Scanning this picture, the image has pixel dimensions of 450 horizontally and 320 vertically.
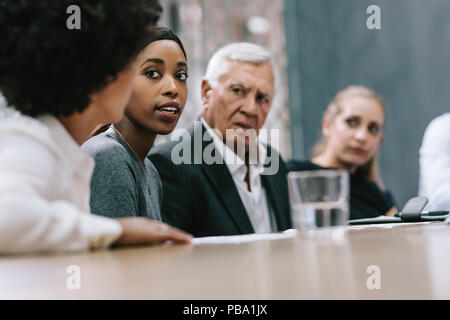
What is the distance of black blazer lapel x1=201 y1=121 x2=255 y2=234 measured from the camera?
1.56 m

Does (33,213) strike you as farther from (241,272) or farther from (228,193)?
(228,193)

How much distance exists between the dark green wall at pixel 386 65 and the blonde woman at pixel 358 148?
850mm

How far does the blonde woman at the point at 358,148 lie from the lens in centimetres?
261

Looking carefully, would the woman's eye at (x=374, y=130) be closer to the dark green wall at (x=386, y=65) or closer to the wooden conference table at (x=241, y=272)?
the dark green wall at (x=386, y=65)

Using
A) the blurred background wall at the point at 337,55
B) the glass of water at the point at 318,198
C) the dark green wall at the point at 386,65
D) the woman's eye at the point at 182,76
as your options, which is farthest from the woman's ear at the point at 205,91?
the dark green wall at the point at 386,65

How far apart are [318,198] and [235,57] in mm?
1120

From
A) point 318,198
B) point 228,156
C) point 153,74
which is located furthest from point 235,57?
point 318,198

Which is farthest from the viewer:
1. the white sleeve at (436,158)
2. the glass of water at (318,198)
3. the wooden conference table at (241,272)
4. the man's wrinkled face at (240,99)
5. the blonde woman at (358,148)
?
the blonde woman at (358,148)

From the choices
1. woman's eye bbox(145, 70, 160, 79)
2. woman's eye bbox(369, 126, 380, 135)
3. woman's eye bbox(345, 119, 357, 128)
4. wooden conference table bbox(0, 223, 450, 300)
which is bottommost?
wooden conference table bbox(0, 223, 450, 300)

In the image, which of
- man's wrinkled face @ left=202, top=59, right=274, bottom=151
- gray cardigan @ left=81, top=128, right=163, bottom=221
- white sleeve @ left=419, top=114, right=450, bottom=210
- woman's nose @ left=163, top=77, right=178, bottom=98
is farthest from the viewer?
white sleeve @ left=419, top=114, right=450, bottom=210

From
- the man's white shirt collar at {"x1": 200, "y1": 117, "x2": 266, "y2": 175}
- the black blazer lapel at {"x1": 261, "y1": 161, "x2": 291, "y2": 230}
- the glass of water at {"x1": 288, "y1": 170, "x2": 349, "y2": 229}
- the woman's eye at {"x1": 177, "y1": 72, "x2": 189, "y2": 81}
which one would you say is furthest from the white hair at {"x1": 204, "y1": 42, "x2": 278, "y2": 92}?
the glass of water at {"x1": 288, "y1": 170, "x2": 349, "y2": 229}

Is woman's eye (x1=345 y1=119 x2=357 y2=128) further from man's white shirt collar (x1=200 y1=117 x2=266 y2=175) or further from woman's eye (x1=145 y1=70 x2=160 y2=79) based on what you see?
woman's eye (x1=145 y1=70 x2=160 y2=79)

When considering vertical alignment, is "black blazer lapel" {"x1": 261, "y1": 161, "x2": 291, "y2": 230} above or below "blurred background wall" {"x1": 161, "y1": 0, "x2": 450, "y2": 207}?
below

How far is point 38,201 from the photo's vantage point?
61cm
